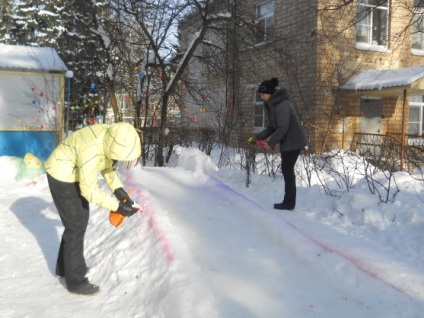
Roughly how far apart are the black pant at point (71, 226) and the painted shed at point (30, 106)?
8806mm

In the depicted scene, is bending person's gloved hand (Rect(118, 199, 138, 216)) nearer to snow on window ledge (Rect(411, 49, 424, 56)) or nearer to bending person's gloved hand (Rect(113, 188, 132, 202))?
bending person's gloved hand (Rect(113, 188, 132, 202))

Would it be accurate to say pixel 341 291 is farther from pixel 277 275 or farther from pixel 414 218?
pixel 414 218

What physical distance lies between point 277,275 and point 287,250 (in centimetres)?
53

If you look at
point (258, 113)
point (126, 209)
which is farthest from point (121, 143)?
point (258, 113)

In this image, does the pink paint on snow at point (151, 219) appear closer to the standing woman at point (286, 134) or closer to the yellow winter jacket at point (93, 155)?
the yellow winter jacket at point (93, 155)

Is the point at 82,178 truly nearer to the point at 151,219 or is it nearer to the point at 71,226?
the point at 71,226

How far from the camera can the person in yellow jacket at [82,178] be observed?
3535 mm

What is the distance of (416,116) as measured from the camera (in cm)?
1608

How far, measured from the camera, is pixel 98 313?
11.1 ft

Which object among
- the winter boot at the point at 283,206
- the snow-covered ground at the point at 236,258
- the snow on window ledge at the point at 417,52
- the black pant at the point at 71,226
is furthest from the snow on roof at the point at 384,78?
the black pant at the point at 71,226

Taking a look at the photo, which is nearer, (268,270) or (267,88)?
(268,270)

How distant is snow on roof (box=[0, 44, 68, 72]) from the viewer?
11.8 meters

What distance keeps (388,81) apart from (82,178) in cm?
1118

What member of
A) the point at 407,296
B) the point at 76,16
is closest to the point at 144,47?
the point at 76,16
